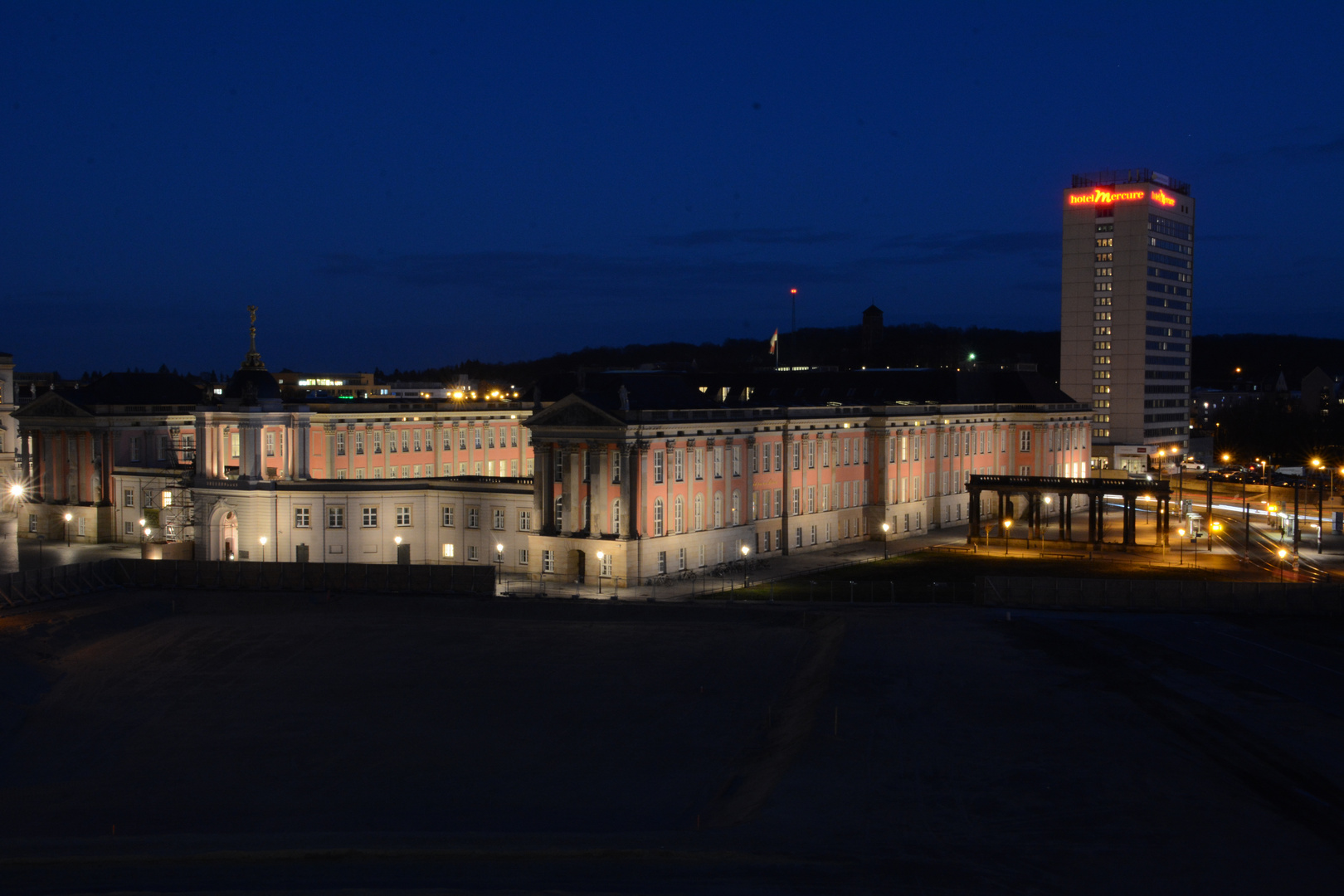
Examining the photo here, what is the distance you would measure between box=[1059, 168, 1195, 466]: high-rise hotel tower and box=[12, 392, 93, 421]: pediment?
117 m

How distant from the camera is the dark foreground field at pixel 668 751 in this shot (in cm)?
3166

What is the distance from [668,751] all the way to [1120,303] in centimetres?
13989

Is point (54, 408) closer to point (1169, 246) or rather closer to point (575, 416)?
point (575, 416)

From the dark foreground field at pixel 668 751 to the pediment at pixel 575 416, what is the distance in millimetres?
12753

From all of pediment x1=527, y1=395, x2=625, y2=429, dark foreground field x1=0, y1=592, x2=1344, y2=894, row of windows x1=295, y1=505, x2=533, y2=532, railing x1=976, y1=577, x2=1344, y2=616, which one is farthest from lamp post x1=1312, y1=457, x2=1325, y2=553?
row of windows x1=295, y1=505, x2=533, y2=532

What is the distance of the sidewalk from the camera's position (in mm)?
69438

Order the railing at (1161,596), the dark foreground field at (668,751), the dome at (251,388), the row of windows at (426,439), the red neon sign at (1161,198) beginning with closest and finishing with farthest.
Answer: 1. the dark foreground field at (668,751)
2. the railing at (1161,596)
3. the dome at (251,388)
4. the row of windows at (426,439)
5. the red neon sign at (1161,198)

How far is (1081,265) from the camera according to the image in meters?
169

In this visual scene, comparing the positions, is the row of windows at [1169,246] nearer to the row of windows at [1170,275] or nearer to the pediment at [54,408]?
the row of windows at [1170,275]

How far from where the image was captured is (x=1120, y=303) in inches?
6585

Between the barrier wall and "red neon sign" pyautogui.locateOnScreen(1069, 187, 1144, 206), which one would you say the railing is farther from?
"red neon sign" pyautogui.locateOnScreen(1069, 187, 1144, 206)

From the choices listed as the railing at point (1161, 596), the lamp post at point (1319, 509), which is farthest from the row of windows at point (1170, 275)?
the railing at point (1161, 596)

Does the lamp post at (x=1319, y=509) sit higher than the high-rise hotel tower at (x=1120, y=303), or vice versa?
the high-rise hotel tower at (x=1120, y=303)

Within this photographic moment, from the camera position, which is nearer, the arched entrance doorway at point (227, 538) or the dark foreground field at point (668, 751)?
the dark foreground field at point (668, 751)
